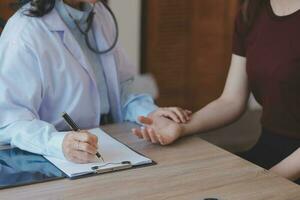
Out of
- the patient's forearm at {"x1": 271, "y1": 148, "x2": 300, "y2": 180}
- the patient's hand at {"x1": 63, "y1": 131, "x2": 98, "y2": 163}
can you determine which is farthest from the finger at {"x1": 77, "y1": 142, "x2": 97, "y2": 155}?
the patient's forearm at {"x1": 271, "y1": 148, "x2": 300, "y2": 180}

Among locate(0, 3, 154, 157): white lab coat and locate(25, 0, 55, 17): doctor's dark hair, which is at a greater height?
locate(25, 0, 55, 17): doctor's dark hair

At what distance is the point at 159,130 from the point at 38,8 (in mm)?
456

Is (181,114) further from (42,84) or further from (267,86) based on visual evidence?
(42,84)

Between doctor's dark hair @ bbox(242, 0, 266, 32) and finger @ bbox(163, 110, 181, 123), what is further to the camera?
doctor's dark hair @ bbox(242, 0, 266, 32)

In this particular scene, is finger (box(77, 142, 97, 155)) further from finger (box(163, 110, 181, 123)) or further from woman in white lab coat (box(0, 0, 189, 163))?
finger (box(163, 110, 181, 123))

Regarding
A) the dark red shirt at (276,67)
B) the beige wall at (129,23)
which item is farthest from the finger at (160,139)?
the beige wall at (129,23)

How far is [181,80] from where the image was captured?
3535mm

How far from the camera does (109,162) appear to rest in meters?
→ 1.25

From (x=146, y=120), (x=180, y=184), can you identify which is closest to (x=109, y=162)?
(x=180, y=184)

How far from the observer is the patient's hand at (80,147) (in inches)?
48.3

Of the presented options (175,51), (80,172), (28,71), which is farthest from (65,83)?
(175,51)

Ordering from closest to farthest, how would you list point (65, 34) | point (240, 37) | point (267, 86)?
point (65, 34), point (267, 86), point (240, 37)

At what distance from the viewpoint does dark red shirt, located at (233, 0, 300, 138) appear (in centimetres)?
154

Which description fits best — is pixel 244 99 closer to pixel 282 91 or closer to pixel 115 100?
pixel 282 91
